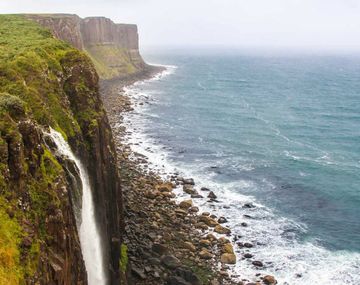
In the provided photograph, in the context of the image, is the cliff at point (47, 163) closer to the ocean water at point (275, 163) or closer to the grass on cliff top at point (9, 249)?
the grass on cliff top at point (9, 249)

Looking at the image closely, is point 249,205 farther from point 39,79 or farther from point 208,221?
point 39,79

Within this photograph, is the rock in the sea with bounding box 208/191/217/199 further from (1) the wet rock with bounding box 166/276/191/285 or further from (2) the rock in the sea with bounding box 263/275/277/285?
(1) the wet rock with bounding box 166/276/191/285

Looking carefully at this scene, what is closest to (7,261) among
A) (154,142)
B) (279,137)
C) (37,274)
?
A: (37,274)

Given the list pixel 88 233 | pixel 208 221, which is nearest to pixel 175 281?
pixel 88 233

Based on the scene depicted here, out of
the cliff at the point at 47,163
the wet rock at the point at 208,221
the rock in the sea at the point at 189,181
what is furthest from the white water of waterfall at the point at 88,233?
the rock in the sea at the point at 189,181

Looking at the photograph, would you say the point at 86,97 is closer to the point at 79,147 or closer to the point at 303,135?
the point at 79,147

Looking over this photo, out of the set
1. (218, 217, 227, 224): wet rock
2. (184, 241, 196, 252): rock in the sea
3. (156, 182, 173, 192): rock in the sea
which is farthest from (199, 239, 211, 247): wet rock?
(156, 182, 173, 192): rock in the sea
